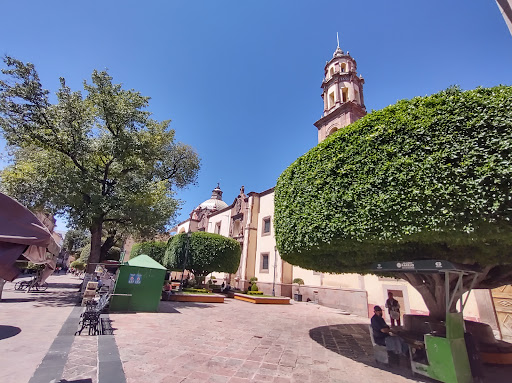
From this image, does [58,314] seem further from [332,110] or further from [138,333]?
[332,110]

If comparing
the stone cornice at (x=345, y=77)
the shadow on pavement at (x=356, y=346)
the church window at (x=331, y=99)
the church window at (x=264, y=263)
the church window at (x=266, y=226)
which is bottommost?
the shadow on pavement at (x=356, y=346)

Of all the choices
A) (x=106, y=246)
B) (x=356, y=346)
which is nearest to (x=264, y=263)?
(x=106, y=246)

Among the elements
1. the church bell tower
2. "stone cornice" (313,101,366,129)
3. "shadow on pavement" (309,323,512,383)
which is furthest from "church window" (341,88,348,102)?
"shadow on pavement" (309,323,512,383)

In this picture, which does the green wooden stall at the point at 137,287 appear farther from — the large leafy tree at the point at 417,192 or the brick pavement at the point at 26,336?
the large leafy tree at the point at 417,192

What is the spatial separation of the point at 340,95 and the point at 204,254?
19.0m

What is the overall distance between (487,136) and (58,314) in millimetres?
14176

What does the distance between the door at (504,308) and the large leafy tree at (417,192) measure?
405 centimetres

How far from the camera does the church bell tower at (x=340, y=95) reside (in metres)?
21.2

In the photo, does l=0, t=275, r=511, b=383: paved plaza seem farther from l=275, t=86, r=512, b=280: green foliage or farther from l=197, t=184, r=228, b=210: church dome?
l=197, t=184, r=228, b=210: church dome

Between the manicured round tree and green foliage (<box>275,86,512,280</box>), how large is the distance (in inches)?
598

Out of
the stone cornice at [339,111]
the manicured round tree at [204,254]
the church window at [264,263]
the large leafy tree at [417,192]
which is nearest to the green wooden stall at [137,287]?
the large leafy tree at [417,192]

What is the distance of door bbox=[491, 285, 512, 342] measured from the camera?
960cm

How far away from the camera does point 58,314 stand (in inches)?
379

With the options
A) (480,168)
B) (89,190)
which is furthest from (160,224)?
(480,168)
